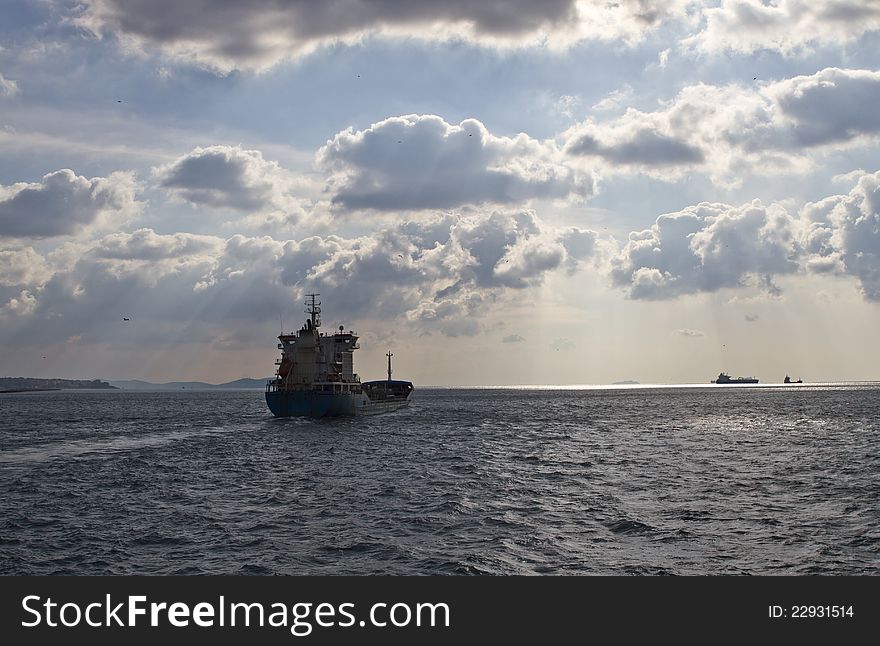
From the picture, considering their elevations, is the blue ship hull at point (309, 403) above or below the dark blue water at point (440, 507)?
above

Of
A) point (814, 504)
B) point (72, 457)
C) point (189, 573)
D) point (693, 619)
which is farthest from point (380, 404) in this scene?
point (693, 619)

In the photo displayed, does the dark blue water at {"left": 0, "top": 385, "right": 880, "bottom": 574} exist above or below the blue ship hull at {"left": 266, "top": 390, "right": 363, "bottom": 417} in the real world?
below

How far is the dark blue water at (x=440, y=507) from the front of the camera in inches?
1072

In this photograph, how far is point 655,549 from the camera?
2844cm

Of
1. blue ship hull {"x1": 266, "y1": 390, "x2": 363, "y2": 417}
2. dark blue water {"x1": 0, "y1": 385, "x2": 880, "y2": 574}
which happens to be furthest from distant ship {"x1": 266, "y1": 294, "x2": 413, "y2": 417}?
dark blue water {"x1": 0, "y1": 385, "x2": 880, "y2": 574}

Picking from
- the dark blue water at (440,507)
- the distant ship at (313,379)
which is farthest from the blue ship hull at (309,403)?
the dark blue water at (440,507)

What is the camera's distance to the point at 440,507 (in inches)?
1513

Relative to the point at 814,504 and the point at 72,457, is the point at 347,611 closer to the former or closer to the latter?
the point at 814,504

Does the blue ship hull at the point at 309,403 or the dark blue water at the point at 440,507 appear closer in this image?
the dark blue water at the point at 440,507

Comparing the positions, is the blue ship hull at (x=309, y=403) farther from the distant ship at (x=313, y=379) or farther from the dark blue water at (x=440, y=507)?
the dark blue water at (x=440, y=507)

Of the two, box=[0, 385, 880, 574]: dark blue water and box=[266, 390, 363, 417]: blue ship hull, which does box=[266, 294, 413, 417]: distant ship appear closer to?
box=[266, 390, 363, 417]: blue ship hull

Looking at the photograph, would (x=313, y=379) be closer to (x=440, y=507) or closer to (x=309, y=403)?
(x=309, y=403)

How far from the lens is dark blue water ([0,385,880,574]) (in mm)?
27219

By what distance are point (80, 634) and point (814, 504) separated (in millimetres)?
34489
